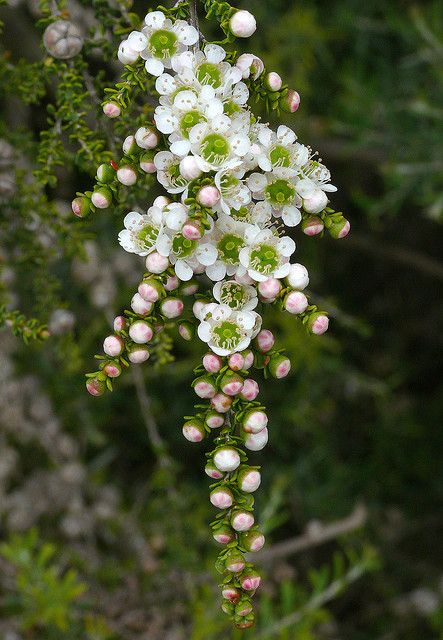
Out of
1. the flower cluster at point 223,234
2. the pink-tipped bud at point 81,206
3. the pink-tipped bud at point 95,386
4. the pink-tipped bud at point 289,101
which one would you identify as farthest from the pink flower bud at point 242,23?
the pink-tipped bud at point 95,386

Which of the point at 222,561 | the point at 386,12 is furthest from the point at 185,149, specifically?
the point at 386,12

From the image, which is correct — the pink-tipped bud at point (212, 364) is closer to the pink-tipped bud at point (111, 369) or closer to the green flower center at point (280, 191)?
the pink-tipped bud at point (111, 369)

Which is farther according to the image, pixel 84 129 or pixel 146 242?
pixel 84 129

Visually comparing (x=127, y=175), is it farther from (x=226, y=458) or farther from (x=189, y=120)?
(x=226, y=458)

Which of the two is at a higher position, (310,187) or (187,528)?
(310,187)

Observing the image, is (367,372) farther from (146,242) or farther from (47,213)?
(146,242)

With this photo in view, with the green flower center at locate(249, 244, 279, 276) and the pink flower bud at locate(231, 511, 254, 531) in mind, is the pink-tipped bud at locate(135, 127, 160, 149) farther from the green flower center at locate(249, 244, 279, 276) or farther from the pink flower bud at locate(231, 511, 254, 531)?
the pink flower bud at locate(231, 511, 254, 531)

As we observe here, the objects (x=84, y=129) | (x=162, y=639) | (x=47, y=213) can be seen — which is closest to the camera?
(x=84, y=129)
